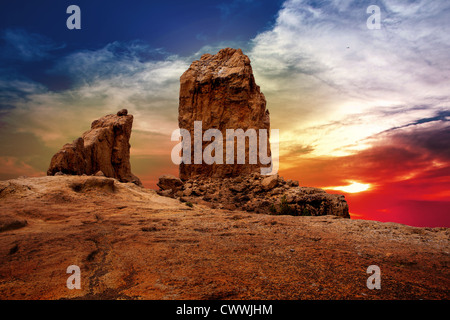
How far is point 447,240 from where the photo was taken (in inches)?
240

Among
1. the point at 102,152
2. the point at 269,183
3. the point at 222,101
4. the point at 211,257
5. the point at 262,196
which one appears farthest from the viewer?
the point at 102,152

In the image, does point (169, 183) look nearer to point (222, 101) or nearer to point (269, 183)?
point (222, 101)

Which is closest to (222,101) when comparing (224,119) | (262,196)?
(224,119)

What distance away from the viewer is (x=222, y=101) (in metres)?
24.2

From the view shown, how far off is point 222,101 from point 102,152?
13138 mm

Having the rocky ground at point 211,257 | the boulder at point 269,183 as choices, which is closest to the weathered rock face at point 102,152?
the rocky ground at point 211,257

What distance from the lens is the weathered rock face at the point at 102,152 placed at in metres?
A: 18.2

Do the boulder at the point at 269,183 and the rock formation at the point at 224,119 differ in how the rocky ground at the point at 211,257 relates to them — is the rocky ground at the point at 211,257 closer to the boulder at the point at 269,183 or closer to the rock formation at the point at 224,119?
the boulder at the point at 269,183

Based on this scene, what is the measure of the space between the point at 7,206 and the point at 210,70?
20.7m

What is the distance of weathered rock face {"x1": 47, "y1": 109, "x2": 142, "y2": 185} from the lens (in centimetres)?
1822

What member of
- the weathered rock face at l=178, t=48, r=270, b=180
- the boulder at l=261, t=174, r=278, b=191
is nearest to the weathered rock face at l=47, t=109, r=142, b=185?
the weathered rock face at l=178, t=48, r=270, b=180

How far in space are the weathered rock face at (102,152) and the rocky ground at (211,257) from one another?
10198mm

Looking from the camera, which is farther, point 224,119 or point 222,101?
point 222,101

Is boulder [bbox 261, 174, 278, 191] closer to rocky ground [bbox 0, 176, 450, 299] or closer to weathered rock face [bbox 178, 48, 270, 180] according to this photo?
weathered rock face [bbox 178, 48, 270, 180]
